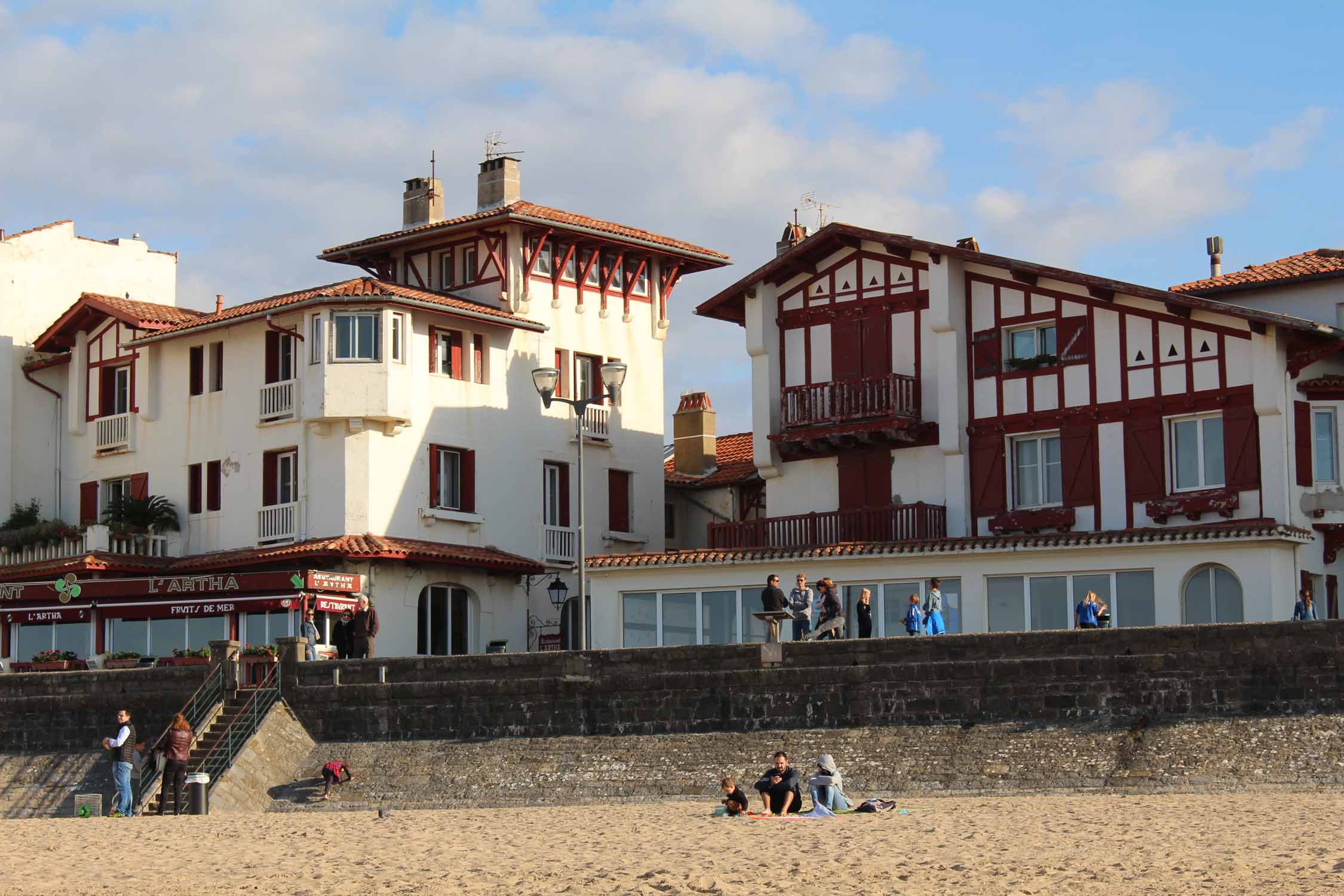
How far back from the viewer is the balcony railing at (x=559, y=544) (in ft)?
149

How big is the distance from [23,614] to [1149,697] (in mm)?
26210

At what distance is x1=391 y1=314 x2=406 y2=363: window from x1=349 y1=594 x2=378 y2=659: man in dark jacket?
24.3 ft

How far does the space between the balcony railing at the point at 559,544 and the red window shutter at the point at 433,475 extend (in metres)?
2.91

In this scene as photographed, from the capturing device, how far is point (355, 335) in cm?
4303

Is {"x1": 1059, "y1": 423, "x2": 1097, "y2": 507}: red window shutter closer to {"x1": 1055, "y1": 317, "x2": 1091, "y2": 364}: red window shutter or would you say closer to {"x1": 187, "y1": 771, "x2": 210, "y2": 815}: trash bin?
{"x1": 1055, "y1": 317, "x2": 1091, "y2": 364}: red window shutter

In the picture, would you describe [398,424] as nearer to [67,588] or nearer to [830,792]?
[67,588]

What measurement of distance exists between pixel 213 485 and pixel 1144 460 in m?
20.0

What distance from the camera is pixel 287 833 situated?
26.8 metres

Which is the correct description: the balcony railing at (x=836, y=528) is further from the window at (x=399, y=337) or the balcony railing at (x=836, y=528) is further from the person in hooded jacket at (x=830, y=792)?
the person in hooded jacket at (x=830, y=792)

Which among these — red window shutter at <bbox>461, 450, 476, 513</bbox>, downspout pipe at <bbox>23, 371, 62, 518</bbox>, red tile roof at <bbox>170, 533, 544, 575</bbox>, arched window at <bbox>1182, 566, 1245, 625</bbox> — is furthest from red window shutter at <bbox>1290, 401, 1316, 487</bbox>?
downspout pipe at <bbox>23, 371, 62, 518</bbox>

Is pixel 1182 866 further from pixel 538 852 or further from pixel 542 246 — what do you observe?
pixel 542 246

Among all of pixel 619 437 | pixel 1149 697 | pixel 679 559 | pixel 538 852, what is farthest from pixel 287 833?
pixel 619 437

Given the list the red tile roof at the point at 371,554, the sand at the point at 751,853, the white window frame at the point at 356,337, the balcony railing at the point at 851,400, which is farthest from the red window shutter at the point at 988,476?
the white window frame at the point at 356,337

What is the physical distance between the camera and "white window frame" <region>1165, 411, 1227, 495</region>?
36.4m
